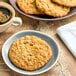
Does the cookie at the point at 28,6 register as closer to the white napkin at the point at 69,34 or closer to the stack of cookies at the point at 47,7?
the stack of cookies at the point at 47,7

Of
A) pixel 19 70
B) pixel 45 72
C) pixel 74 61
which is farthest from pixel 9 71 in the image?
pixel 74 61

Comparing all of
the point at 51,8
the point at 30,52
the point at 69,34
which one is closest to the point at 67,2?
the point at 51,8

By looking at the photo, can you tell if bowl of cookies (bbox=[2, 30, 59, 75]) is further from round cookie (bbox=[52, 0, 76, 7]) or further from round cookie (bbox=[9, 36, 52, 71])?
round cookie (bbox=[52, 0, 76, 7])

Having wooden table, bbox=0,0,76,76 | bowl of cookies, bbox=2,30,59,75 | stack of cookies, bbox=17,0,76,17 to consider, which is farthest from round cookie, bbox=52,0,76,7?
bowl of cookies, bbox=2,30,59,75

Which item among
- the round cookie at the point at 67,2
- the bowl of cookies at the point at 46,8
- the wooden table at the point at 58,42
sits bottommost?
the wooden table at the point at 58,42

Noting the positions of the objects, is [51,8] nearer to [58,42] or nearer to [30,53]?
[58,42]

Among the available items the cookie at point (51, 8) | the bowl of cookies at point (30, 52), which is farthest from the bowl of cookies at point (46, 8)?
the bowl of cookies at point (30, 52)
